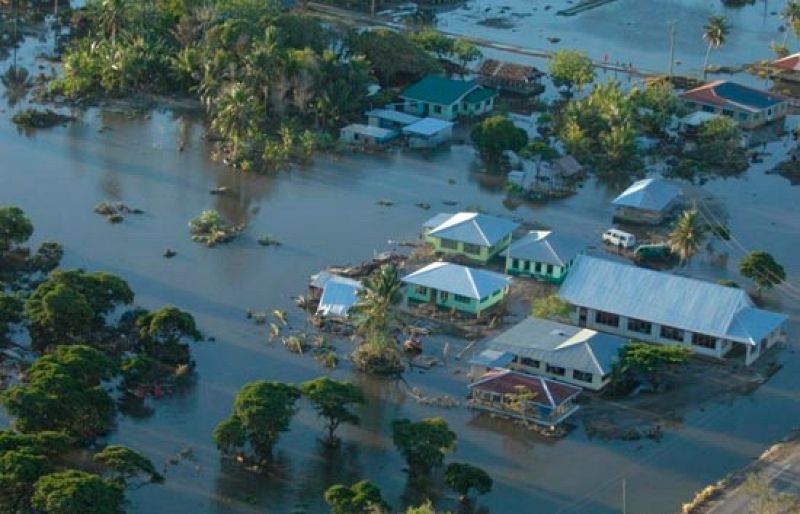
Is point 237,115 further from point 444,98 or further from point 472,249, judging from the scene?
point 472,249

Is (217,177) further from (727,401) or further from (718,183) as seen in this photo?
(727,401)

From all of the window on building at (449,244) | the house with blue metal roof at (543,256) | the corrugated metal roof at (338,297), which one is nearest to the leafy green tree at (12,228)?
the corrugated metal roof at (338,297)

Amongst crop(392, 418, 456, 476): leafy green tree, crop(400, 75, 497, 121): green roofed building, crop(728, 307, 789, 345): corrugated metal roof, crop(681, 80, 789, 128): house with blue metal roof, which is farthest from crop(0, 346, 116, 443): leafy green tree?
crop(681, 80, 789, 128): house with blue metal roof

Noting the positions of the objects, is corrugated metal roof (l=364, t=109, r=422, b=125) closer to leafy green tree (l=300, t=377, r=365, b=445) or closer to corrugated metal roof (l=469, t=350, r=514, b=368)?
corrugated metal roof (l=469, t=350, r=514, b=368)

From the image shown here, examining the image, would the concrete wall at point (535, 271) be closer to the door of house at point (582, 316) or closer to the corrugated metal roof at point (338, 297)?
the door of house at point (582, 316)

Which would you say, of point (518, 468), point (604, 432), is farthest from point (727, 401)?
point (518, 468)

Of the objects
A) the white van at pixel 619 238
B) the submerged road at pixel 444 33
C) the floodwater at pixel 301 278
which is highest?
the submerged road at pixel 444 33

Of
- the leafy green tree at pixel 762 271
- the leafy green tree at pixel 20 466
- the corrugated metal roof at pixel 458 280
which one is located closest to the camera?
the leafy green tree at pixel 20 466
